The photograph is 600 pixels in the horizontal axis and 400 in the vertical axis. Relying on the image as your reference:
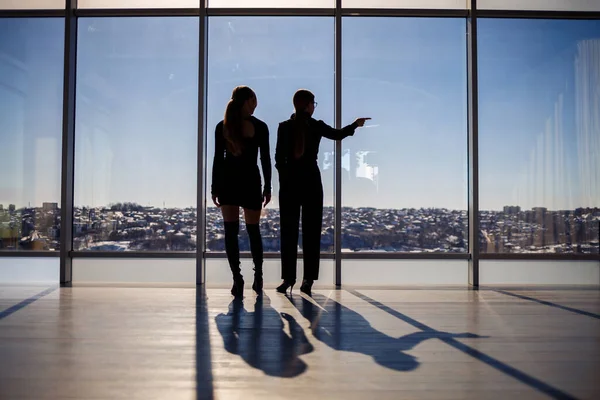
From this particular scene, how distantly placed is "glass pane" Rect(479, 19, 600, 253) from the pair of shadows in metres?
2.07

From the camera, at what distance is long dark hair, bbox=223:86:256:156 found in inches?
147

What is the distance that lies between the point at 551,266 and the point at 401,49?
7.18ft

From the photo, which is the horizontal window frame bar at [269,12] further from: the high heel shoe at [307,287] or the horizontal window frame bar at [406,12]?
the high heel shoe at [307,287]

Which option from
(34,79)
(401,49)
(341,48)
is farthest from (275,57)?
(34,79)

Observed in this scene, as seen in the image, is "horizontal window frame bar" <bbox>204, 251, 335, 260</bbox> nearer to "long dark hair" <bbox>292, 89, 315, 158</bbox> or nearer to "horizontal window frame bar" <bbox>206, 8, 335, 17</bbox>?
"long dark hair" <bbox>292, 89, 315, 158</bbox>

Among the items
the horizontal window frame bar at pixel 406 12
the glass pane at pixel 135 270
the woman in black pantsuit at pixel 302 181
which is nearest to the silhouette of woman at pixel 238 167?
the woman in black pantsuit at pixel 302 181

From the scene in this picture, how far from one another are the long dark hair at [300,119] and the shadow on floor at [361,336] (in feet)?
3.60

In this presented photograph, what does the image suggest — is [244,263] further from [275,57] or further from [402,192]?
[275,57]

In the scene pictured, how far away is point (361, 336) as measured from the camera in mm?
2492

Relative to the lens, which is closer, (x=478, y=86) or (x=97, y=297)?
(x=97, y=297)

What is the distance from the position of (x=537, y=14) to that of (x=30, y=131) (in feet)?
14.2

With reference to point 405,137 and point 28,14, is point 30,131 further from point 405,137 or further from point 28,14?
point 405,137

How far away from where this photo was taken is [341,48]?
4.56 meters

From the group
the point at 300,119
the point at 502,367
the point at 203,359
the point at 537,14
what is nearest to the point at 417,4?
the point at 537,14
